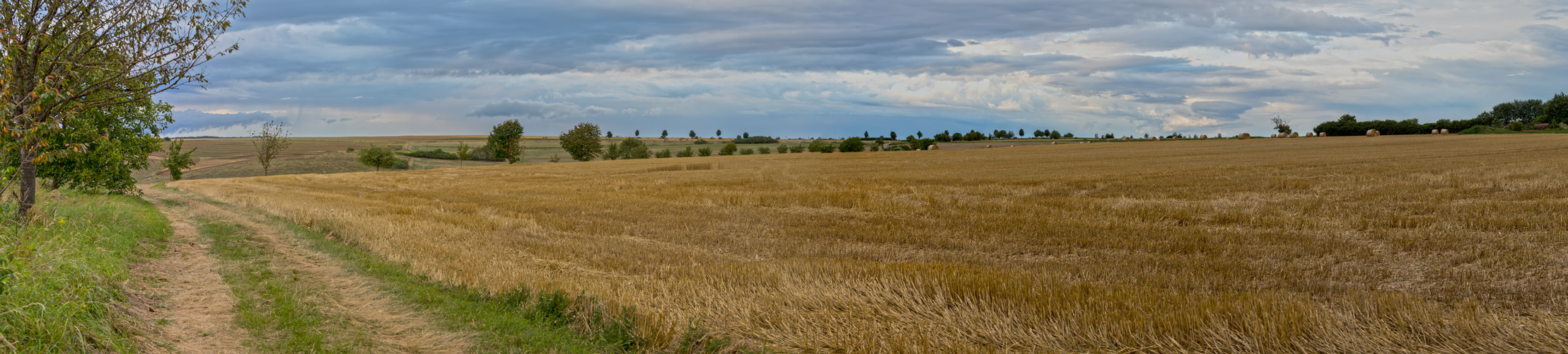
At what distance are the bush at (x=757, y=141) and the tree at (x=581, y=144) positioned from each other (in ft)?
160

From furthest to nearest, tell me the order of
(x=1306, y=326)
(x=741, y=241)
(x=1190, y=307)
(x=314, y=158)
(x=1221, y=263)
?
(x=314, y=158)
(x=741, y=241)
(x=1221, y=263)
(x=1190, y=307)
(x=1306, y=326)

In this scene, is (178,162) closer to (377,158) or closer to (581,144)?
(377,158)

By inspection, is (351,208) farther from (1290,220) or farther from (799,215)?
(1290,220)

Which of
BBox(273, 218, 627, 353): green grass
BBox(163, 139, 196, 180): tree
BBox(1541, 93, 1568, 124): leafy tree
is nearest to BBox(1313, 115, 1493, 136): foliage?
BBox(1541, 93, 1568, 124): leafy tree

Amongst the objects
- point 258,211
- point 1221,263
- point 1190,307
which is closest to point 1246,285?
point 1221,263

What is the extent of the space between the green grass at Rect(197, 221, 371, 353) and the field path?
0.41 feet

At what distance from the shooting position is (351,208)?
74.2 ft

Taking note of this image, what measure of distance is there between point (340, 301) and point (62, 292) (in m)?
2.91

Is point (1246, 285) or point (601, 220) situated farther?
point (601, 220)

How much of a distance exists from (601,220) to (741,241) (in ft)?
17.7

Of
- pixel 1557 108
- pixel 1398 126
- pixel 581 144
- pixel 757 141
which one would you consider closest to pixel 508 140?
pixel 581 144

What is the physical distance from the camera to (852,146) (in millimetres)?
98500

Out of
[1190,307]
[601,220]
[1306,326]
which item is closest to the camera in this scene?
[1306,326]

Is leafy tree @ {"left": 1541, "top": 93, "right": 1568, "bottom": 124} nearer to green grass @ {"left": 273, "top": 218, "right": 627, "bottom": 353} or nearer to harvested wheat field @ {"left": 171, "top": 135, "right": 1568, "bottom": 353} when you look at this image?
harvested wheat field @ {"left": 171, "top": 135, "right": 1568, "bottom": 353}
